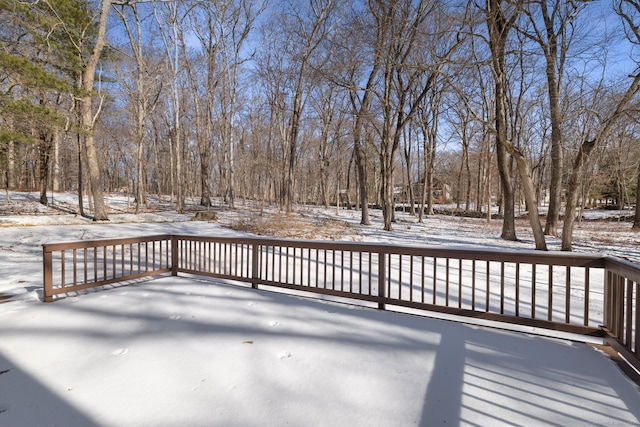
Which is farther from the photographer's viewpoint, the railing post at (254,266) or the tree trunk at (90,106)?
the tree trunk at (90,106)

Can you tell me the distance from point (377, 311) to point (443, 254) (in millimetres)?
970

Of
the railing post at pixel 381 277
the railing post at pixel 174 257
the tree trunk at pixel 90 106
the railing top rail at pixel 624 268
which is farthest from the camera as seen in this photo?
the tree trunk at pixel 90 106

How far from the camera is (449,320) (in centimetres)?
316

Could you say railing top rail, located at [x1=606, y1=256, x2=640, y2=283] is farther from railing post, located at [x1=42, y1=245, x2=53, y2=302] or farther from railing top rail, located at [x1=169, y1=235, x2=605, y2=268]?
railing post, located at [x1=42, y1=245, x2=53, y2=302]

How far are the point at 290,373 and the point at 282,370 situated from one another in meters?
0.07

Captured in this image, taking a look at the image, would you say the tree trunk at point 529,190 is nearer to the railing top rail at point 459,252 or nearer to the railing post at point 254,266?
the railing top rail at point 459,252

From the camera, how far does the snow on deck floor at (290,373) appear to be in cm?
165

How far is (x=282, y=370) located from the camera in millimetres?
2074

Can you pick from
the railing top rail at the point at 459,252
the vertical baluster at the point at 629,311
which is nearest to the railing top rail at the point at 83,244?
the railing top rail at the point at 459,252

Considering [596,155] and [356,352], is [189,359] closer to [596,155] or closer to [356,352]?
[356,352]

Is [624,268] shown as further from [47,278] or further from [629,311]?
[47,278]

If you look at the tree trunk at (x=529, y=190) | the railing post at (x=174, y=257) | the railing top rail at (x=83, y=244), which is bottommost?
the railing post at (x=174, y=257)

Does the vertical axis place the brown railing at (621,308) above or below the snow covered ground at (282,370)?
above

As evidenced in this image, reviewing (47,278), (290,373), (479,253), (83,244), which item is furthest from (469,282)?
(47,278)
